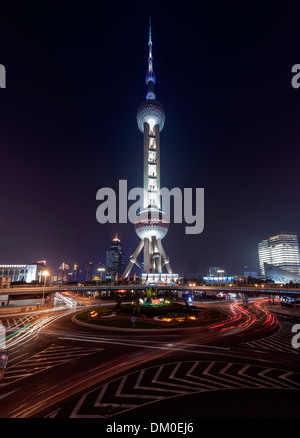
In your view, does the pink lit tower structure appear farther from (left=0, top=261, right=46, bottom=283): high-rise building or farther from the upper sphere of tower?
(left=0, top=261, right=46, bottom=283): high-rise building

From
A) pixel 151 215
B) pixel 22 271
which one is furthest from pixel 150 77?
pixel 22 271

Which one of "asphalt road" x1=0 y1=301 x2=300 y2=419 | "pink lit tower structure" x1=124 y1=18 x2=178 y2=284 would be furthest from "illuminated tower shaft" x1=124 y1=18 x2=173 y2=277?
"asphalt road" x1=0 y1=301 x2=300 y2=419

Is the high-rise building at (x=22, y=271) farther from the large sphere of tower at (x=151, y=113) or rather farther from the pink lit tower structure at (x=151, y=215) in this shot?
the large sphere of tower at (x=151, y=113)

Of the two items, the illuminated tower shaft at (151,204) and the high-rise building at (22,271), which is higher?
the illuminated tower shaft at (151,204)

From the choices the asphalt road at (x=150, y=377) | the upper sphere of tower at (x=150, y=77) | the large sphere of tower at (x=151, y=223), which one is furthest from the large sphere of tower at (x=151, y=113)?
the asphalt road at (x=150, y=377)
